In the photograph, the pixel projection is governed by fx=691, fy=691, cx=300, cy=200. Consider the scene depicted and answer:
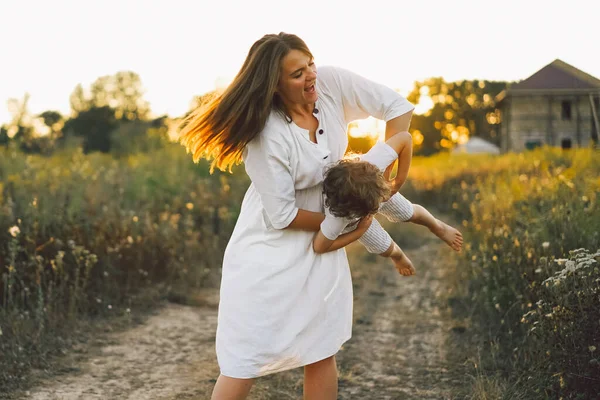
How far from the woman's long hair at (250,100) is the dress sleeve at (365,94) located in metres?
0.18

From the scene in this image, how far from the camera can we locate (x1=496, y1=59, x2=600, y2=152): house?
5211mm

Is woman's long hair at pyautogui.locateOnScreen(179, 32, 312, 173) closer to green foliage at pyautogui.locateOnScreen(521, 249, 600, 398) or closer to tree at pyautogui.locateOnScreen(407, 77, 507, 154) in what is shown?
green foliage at pyautogui.locateOnScreen(521, 249, 600, 398)

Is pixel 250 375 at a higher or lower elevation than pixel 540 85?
lower

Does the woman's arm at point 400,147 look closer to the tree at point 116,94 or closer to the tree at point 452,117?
the tree at point 116,94

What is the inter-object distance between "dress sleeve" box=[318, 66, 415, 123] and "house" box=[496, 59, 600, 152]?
8.12 feet

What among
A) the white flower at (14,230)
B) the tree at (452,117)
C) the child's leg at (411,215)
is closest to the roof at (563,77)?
the child's leg at (411,215)

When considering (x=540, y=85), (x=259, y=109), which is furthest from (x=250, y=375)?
(x=540, y=85)

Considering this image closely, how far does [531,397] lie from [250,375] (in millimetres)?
1550

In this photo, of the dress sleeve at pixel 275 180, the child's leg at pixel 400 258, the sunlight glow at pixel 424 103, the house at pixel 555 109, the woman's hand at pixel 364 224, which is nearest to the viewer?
the dress sleeve at pixel 275 180

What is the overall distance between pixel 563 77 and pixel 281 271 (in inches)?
138

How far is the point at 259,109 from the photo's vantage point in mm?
2738

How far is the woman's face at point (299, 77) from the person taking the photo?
8.96ft

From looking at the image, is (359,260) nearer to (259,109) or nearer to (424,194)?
(259,109)

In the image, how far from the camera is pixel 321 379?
→ 2.88 m
